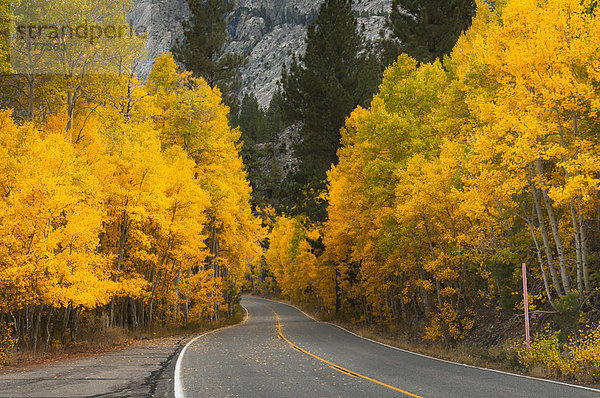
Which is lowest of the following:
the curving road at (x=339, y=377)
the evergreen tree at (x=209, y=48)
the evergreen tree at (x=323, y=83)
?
the curving road at (x=339, y=377)

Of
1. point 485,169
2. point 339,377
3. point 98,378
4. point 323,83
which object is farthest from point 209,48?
point 339,377

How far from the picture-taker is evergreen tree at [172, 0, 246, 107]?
34.2 meters

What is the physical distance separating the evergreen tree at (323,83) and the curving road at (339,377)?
1587cm

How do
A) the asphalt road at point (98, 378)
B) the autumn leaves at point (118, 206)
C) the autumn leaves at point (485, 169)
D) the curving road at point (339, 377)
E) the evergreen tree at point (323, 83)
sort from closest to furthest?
the curving road at point (339, 377), the asphalt road at point (98, 378), the autumn leaves at point (485, 169), the autumn leaves at point (118, 206), the evergreen tree at point (323, 83)

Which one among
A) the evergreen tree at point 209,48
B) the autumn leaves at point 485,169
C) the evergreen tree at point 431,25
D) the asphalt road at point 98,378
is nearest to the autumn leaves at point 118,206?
the asphalt road at point 98,378

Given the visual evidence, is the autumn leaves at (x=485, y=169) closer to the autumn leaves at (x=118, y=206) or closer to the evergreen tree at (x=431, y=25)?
the evergreen tree at (x=431, y=25)

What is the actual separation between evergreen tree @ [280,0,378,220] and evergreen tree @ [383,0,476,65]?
322 centimetres

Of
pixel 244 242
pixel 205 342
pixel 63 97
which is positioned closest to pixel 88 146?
pixel 63 97

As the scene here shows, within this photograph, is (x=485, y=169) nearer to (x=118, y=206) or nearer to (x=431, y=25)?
(x=118, y=206)

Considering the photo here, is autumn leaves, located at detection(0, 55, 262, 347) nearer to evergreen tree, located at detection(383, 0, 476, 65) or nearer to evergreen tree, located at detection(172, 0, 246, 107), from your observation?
evergreen tree, located at detection(172, 0, 246, 107)

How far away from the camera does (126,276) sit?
68.6 feet

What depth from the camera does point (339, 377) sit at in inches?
422

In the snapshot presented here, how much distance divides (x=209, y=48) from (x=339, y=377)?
99.3 ft

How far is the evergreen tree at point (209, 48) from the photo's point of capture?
3425 centimetres
